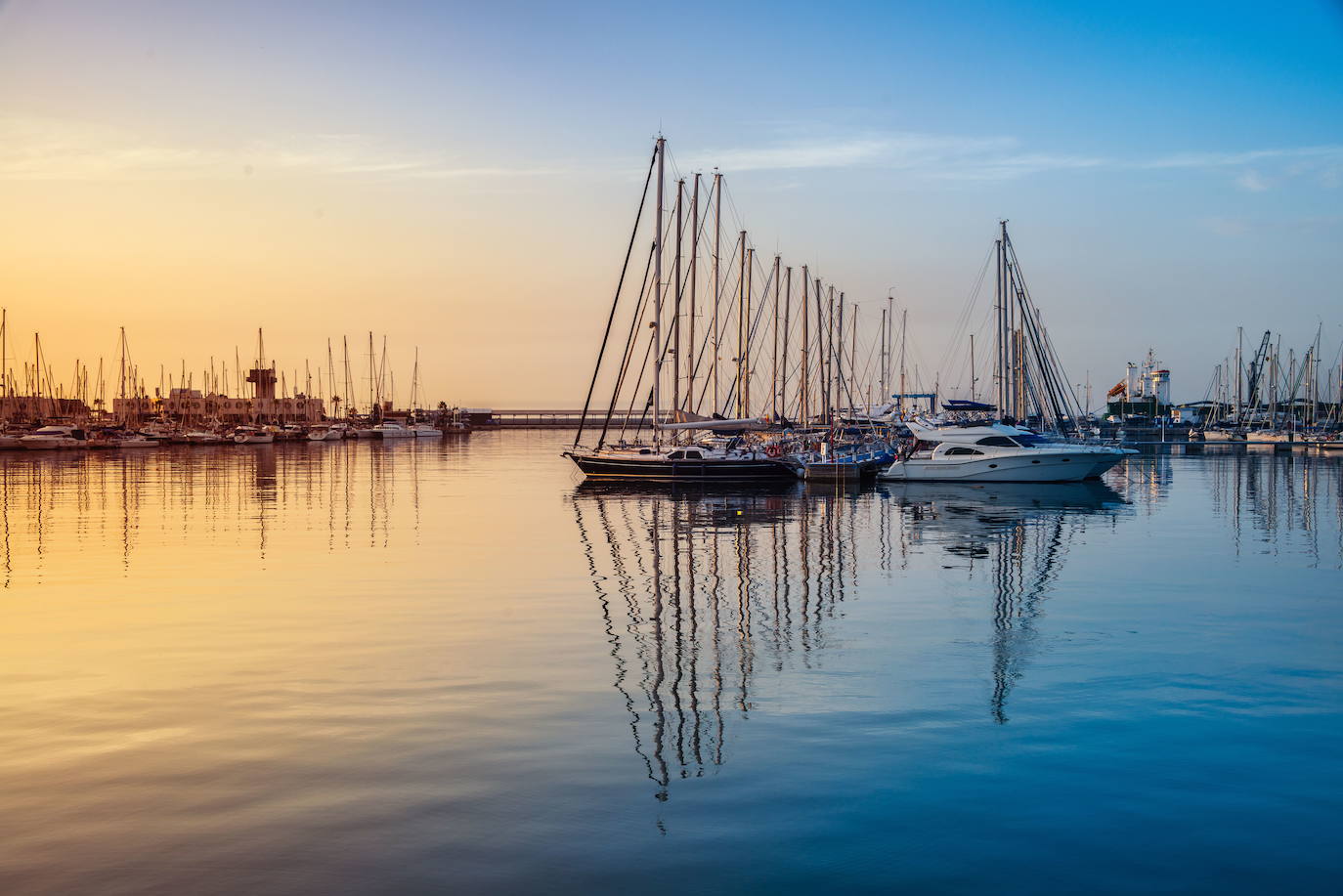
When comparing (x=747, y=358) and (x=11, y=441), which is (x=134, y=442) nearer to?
(x=11, y=441)

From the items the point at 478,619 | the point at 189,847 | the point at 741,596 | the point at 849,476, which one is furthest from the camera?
the point at 849,476

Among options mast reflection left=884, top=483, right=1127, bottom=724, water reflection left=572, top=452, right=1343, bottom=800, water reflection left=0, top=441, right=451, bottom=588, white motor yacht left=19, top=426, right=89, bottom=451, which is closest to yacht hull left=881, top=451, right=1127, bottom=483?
mast reflection left=884, top=483, right=1127, bottom=724

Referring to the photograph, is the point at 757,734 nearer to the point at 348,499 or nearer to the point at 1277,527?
the point at 1277,527

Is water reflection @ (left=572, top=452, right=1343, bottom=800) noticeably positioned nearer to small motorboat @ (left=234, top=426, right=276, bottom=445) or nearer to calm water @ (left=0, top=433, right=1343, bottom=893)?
calm water @ (left=0, top=433, right=1343, bottom=893)

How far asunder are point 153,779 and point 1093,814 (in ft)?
29.2

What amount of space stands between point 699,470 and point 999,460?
14.8m

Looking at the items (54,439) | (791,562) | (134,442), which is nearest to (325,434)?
(134,442)

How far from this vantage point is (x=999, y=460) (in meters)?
59.9

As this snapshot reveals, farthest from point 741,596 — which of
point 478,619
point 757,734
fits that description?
point 757,734

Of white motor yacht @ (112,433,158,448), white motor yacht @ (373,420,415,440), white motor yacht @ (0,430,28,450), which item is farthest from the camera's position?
white motor yacht @ (373,420,415,440)

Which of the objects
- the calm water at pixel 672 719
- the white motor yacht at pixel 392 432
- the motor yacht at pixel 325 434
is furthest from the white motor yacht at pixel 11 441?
the calm water at pixel 672 719

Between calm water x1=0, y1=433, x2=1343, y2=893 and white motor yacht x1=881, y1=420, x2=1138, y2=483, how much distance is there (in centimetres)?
2661

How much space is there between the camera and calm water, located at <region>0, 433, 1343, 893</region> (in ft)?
32.6

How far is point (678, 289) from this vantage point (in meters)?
62.7
